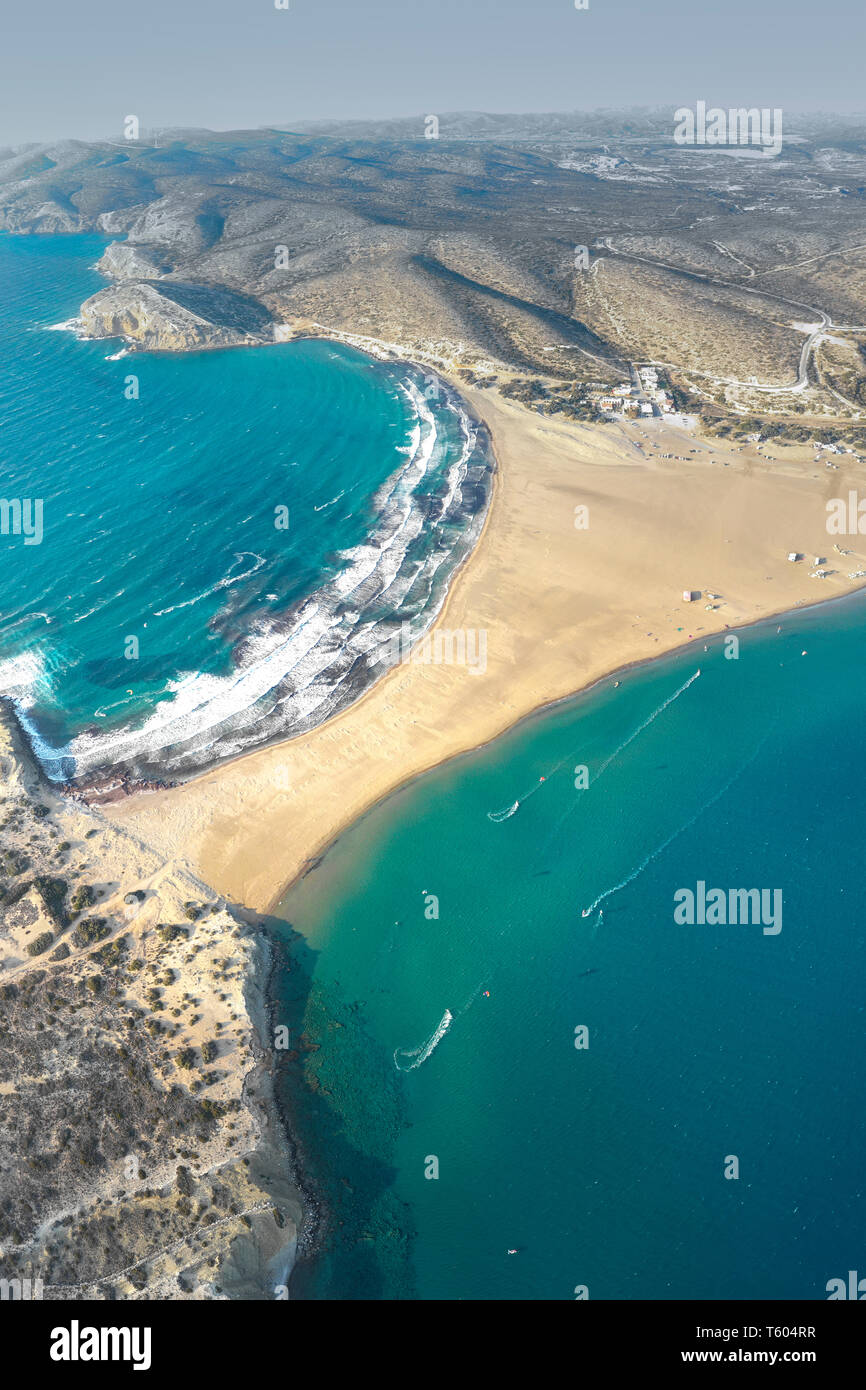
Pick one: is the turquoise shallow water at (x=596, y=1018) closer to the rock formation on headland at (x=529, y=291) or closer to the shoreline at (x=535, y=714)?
the shoreline at (x=535, y=714)

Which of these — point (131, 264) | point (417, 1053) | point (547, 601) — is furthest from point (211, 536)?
point (131, 264)

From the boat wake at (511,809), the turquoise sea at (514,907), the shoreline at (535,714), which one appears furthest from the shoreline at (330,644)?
the boat wake at (511,809)

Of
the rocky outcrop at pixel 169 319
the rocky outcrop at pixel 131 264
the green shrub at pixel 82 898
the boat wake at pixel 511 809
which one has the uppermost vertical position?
the rocky outcrop at pixel 131 264

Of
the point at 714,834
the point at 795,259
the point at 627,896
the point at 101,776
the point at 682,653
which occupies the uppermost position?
the point at 795,259

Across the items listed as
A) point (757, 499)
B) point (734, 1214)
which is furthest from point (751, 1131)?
point (757, 499)

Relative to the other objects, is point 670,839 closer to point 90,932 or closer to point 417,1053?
point 417,1053

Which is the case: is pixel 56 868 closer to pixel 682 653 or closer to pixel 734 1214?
pixel 734 1214
